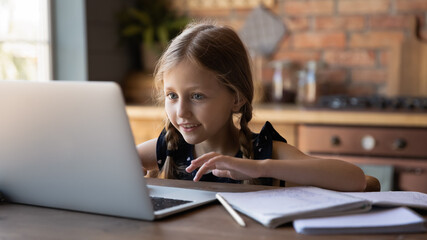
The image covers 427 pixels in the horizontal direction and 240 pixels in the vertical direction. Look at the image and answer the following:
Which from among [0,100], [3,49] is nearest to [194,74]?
[0,100]

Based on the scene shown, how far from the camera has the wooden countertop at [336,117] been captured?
232cm

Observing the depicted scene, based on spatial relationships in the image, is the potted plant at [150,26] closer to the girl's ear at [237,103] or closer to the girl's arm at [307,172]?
the girl's ear at [237,103]

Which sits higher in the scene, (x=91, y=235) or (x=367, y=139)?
(x=91, y=235)

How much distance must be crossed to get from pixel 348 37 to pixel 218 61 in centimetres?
179

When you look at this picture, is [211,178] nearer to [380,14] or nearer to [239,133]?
[239,133]

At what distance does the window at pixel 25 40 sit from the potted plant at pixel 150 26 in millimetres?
491

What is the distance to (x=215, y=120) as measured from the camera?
4.24 ft

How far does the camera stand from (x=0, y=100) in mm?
916

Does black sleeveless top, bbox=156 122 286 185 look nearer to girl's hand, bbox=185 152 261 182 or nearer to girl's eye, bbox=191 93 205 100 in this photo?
girl's eye, bbox=191 93 205 100

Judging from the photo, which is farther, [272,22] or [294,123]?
[272,22]

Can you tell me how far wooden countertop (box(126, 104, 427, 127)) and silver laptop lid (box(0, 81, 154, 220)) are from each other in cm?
153

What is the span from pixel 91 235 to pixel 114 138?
0.48 ft

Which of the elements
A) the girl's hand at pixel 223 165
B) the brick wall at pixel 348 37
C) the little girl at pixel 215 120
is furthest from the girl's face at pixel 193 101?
the brick wall at pixel 348 37

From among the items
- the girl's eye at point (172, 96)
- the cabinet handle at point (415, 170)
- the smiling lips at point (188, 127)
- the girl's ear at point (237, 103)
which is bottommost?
the cabinet handle at point (415, 170)
